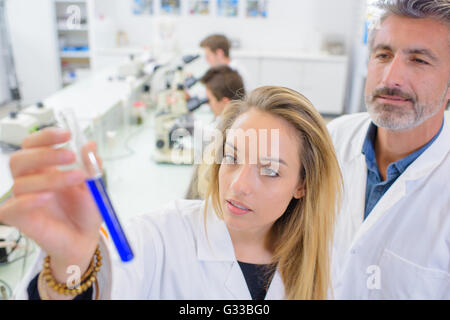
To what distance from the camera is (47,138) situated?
1.27ft

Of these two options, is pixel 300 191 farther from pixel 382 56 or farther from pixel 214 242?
pixel 382 56

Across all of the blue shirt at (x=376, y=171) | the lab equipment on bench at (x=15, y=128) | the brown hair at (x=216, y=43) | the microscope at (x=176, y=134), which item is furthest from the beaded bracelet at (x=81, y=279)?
the brown hair at (x=216, y=43)

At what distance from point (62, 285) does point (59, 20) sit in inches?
227

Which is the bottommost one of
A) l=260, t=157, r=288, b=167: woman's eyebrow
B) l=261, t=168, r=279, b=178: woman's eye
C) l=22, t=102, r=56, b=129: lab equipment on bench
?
l=22, t=102, r=56, b=129: lab equipment on bench

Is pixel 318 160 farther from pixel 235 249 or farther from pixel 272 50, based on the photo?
pixel 272 50

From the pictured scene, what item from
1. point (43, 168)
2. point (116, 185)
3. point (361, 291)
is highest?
point (43, 168)

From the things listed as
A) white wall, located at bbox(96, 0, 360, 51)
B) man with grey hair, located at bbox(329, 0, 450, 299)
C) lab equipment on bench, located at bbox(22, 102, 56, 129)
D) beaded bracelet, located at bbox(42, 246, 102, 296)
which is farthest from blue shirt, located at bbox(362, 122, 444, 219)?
white wall, located at bbox(96, 0, 360, 51)

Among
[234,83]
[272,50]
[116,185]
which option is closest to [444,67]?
[234,83]

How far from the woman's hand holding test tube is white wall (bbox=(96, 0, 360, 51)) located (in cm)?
511

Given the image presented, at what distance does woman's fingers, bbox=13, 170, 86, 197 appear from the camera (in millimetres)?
374

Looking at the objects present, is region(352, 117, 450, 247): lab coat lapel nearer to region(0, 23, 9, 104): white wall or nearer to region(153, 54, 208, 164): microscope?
region(153, 54, 208, 164): microscope

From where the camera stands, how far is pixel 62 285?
0.49 m

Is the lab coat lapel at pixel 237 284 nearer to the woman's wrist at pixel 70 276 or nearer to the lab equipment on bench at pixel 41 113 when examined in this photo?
the woman's wrist at pixel 70 276

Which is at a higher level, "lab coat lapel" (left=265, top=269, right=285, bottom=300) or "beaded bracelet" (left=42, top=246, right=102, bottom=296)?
"beaded bracelet" (left=42, top=246, right=102, bottom=296)
